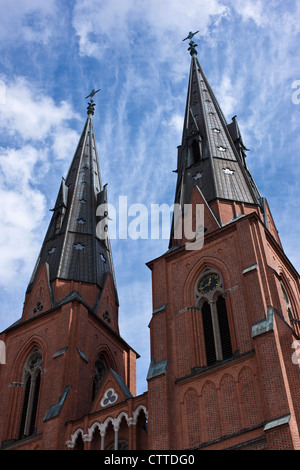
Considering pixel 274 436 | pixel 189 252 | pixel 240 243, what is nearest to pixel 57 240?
pixel 189 252

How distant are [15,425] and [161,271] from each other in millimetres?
10159

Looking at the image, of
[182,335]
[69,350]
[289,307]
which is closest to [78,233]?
[69,350]

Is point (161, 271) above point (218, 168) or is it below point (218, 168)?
below

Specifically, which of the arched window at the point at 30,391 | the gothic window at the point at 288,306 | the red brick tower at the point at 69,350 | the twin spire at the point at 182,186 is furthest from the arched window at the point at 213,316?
the arched window at the point at 30,391

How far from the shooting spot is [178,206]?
115 feet

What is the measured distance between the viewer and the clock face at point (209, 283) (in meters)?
28.6

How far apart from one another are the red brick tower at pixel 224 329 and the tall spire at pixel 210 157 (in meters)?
0.13

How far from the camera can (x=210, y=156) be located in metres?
37.2

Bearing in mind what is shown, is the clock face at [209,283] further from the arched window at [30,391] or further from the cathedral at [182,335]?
the arched window at [30,391]

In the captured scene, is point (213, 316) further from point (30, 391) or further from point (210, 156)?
point (210, 156)

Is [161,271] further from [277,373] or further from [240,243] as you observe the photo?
[277,373]

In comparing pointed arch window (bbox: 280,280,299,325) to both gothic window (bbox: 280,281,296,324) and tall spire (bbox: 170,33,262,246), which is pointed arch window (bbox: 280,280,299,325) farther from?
tall spire (bbox: 170,33,262,246)

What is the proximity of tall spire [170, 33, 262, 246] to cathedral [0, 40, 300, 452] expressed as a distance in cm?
10
